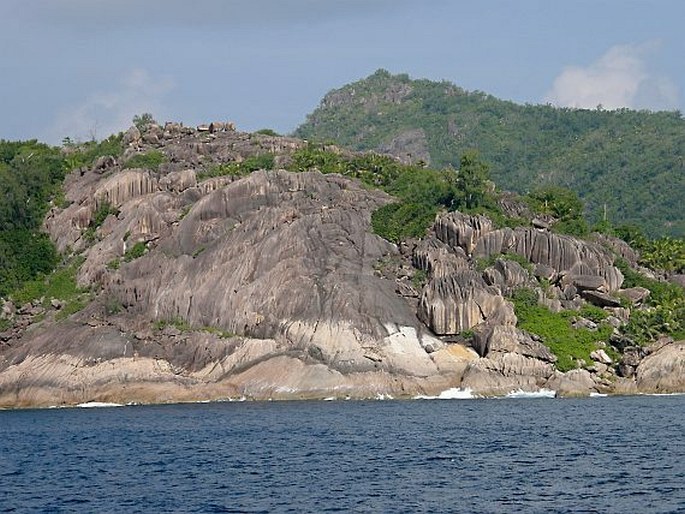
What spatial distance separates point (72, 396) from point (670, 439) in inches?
2107

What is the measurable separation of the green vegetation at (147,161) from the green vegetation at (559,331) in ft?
143

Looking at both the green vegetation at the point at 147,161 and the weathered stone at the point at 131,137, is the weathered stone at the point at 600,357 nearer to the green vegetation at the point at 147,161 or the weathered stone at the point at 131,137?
the green vegetation at the point at 147,161

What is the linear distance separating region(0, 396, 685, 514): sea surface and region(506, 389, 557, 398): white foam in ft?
21.4

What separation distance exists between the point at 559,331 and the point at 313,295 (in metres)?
20.4

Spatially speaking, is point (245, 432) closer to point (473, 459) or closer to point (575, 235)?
point (473, 459)

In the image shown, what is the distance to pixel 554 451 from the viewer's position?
6556cm

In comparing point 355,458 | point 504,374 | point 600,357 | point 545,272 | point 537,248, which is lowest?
point 355,458

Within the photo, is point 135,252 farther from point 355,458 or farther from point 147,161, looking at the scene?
point 355,458

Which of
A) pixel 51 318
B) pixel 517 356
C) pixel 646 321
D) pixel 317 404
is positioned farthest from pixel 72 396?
pixel 646 321

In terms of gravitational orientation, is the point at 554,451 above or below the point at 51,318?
below

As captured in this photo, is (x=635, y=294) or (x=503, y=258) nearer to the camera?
(x=503, y=258)

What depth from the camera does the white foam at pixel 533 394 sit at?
10275cm

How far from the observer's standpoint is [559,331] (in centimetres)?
10844

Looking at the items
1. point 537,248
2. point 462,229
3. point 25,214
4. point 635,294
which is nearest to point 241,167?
point 25,214
